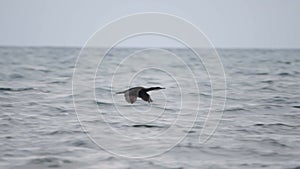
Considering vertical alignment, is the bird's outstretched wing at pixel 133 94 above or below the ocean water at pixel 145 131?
above

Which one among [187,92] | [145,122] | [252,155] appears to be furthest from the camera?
[187,92]

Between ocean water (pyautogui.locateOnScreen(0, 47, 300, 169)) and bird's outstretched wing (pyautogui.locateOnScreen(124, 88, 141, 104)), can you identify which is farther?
bird's outstretched wing (pyautogui.locateOnScreen(124, 88, 141, 104))

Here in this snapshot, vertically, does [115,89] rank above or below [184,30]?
below

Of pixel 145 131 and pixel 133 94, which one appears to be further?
pixel 145 131

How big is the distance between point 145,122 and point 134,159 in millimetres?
4423

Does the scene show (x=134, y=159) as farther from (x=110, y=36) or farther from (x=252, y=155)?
(x=110, y=36)

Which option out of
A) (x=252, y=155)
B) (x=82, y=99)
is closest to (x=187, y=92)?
(x=82, y=99)

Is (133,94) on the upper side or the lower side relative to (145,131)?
upper

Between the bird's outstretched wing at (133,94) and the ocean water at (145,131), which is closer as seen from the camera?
the ocean water at (145,131)

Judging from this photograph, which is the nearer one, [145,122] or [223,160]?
[223,160]

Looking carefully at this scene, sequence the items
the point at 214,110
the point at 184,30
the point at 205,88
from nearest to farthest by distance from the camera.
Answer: the point at 184,30 < the point at 214,110 < the point at 205,88

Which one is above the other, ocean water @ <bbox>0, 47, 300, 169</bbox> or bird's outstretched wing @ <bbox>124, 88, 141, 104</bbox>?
bird's outstretched wing @ <bbox>124, 88, 141, 104</bbox>

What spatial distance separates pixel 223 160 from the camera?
11.2 meters

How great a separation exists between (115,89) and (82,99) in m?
4.43
